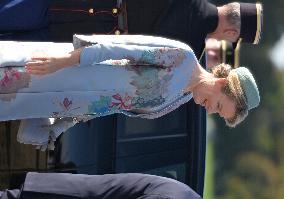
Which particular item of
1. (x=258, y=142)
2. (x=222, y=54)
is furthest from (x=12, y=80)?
(x=258, y=142)

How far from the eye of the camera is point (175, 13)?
12.1 ft

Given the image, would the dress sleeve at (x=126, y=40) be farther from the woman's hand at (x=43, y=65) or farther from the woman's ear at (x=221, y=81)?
the woman's ear at (x=221, y=81)

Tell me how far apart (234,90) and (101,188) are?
81cm

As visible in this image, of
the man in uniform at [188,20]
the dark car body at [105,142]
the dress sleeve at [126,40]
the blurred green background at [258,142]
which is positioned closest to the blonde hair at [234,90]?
the dress sleeve at [126,40]

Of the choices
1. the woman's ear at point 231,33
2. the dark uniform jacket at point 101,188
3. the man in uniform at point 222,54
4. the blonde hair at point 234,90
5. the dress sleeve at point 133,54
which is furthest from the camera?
the man in uniform at point 222,54

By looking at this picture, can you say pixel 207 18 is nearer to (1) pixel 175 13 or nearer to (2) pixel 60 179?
(1) pixel 175 13

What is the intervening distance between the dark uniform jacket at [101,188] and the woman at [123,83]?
0.38m

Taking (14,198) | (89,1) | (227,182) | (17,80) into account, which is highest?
(89,1)

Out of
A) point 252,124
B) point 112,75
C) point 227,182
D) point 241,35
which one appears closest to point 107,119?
point 112,75

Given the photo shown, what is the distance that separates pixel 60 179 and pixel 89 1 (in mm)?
1217

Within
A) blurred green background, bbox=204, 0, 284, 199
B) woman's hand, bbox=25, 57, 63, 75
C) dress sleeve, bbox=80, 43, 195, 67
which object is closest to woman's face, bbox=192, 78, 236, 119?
dress sleeve, bbox=80, 43, 195, 67

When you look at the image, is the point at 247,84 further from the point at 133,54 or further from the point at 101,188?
the point at 101,188

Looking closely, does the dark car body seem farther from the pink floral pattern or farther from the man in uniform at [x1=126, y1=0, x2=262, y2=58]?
the pink floral pattern

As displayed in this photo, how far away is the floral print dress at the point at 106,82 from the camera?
115 inches
